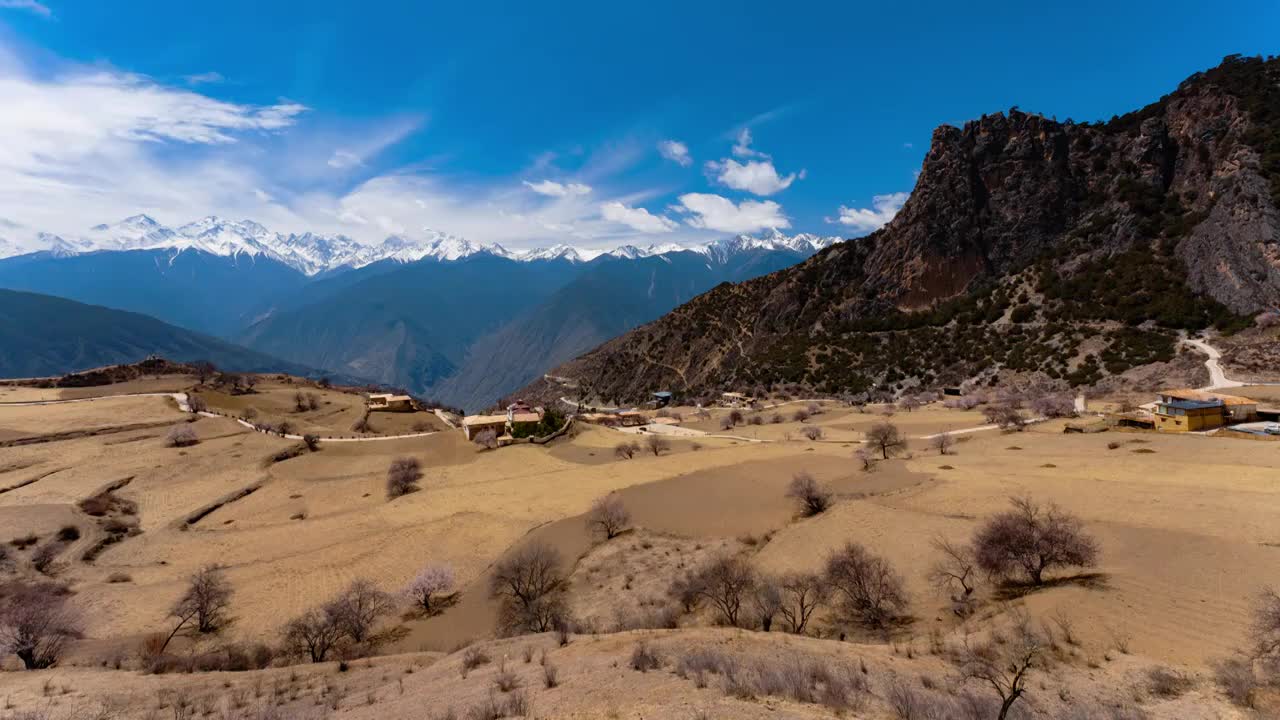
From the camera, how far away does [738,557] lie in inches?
960

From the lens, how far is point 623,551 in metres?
26.5

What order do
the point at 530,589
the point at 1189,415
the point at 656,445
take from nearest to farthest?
the point at 530,589, the point at 1189,415, the point at 656,445

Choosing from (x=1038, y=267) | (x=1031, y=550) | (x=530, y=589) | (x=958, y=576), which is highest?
(x=1038, y=267)

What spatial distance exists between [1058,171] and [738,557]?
114948mm

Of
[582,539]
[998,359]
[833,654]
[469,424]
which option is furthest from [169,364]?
[998,359]

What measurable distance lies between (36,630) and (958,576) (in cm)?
2959

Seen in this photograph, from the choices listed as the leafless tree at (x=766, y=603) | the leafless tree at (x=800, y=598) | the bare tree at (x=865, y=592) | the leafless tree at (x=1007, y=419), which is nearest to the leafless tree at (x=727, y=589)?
the leafless tree at (x=766, y=603)

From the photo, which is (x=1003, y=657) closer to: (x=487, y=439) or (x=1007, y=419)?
(x=1007, y=419)

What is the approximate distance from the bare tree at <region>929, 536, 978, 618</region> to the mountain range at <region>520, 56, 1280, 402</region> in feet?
195

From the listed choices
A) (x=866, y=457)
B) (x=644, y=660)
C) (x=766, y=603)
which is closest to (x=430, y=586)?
(x=644, y=660)

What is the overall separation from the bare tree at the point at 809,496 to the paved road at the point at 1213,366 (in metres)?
48.2

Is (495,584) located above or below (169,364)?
below

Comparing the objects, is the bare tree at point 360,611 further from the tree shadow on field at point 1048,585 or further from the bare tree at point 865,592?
the tree shadow on field at point 1048,585

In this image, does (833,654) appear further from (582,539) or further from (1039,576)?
(582,539)
